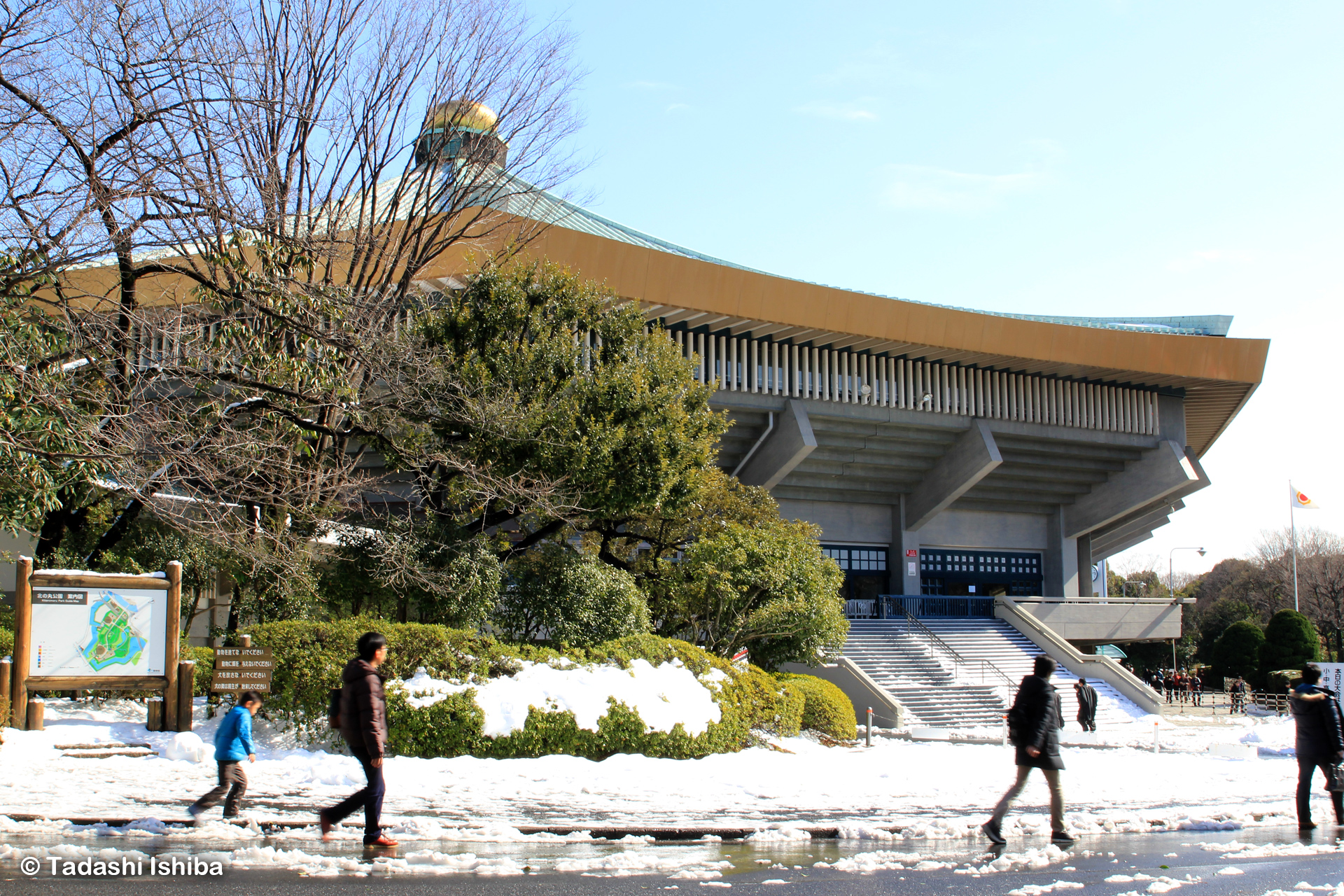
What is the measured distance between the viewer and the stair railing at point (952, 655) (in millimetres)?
27931

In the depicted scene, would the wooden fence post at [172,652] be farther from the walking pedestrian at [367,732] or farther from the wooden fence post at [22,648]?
the walking pedestrian at [367,732]

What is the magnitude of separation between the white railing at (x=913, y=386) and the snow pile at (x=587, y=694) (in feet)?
45.8

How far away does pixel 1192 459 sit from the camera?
36406 millimetres

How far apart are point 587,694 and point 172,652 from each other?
5076 millimetres

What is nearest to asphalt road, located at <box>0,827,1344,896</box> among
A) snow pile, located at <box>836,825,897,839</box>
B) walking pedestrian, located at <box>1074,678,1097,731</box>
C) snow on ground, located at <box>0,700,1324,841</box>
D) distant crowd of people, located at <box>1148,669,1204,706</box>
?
snow pile, located at <box>836,825,897,839</box>

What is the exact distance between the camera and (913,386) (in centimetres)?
3011

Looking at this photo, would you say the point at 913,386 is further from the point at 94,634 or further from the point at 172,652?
the point at 94,634

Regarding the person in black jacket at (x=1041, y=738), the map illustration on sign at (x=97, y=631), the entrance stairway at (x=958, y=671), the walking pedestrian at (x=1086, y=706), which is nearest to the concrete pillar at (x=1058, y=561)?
the entrance stairway at (x=958, y=671)

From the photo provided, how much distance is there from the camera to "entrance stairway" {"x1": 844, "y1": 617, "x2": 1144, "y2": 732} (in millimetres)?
24797

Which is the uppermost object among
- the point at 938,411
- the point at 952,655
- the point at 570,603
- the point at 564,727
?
the point at 938,411

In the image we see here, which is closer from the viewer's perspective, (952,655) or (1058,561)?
(952,655)

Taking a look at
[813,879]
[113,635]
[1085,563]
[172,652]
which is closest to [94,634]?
[113,635]

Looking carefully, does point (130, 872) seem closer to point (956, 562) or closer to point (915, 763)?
point (915, 763)

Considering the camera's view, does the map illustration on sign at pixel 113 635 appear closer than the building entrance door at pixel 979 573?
Yes
